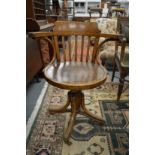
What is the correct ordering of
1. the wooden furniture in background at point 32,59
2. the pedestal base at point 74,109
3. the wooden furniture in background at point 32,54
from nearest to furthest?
the pedestal base at point 74,109
the wooden furniture in background at point 32,54
the wooden furniture in background at point 32,59

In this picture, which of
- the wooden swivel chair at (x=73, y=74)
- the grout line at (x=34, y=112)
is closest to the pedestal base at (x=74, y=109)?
the wooden swivel chair at (x=73, y=74)

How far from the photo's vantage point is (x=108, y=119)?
5.78ft

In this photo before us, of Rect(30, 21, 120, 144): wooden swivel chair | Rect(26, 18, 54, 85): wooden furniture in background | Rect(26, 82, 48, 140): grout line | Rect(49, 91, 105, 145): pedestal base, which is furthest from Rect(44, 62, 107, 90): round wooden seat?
Rect(26, 82, 48, 140): grout line

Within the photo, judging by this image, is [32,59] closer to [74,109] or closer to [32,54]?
[32,54]

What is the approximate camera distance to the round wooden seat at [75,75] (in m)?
1.28

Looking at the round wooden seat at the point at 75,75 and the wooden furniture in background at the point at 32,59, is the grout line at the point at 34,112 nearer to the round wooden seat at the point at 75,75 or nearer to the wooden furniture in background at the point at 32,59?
the wooden furniture in background at the point at 32,59

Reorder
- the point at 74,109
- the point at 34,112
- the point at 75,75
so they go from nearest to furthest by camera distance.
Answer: the point at 75,75
the point at 74,109
the point at 34,112

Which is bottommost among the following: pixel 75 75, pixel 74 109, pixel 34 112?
pixel 34 112

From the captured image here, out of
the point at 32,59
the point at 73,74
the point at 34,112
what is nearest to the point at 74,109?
the point at 73,74

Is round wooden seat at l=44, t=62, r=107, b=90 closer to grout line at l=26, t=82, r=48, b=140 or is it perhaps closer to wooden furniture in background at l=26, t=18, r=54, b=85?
wooden furniture in background at l=26, t=18, r=54, b=85

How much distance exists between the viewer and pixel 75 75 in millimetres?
1423

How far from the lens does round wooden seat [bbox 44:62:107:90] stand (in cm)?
128
